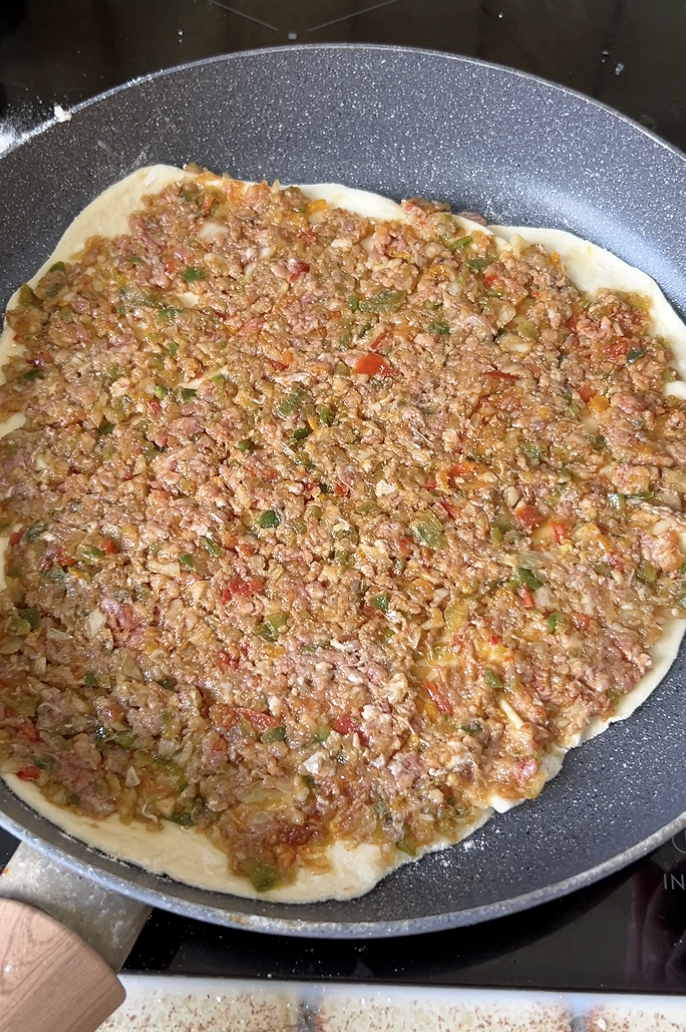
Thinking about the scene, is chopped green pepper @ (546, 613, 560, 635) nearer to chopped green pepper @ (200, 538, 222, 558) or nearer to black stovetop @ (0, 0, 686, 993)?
chopped green pepper @ (200, 538, 222, 558)

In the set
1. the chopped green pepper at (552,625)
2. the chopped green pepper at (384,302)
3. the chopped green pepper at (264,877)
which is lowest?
the chopped green pepper at (264,877)

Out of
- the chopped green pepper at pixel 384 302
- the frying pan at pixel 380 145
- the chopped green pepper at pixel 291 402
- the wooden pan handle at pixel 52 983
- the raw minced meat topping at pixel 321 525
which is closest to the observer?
the wooden pan handle at pixel 52 983

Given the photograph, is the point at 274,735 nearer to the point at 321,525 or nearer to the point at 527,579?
the point at 321,525

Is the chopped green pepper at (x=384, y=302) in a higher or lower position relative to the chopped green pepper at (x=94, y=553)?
higher

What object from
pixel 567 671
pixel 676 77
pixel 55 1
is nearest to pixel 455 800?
pixel 567 671

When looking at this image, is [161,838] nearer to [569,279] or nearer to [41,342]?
[41,342]

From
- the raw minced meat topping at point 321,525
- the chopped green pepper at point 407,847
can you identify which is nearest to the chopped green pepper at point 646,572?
the raw minced meat topping at point 321,525

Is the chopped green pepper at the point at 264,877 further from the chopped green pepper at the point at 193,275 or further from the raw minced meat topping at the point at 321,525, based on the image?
the chopped green pepper at the point at 193,275
